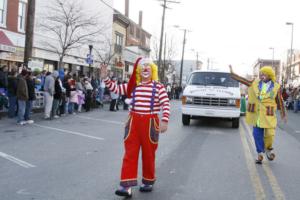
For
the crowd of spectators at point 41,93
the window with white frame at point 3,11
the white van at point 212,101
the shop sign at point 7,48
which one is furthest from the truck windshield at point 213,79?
the window with white frame at point 3,11

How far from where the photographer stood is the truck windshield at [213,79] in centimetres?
1470

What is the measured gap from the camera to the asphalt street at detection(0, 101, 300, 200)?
5711mm

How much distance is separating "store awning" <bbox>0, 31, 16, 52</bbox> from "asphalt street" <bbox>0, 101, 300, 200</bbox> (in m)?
11.0

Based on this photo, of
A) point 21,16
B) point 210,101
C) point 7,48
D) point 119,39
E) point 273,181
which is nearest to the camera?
point 273,181

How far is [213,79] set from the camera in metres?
14.8

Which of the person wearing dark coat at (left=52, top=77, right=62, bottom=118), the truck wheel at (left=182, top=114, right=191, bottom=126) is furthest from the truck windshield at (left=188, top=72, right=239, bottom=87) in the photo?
the person wearing dark coat at (left=52, top=77, right=62, bottom=118)

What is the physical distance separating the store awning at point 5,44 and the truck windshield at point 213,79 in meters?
11.8

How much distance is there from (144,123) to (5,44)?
19.0 m

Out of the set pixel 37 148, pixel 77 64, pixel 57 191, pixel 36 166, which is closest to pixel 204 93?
pixel 37 148

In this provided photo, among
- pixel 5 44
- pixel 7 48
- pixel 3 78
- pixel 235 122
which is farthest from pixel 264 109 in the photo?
pixel 5 44

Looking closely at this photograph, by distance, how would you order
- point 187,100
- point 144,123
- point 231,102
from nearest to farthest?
point 144,123
point 231,102
point 187,100

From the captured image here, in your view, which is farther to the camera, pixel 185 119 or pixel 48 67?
pixel 48 67

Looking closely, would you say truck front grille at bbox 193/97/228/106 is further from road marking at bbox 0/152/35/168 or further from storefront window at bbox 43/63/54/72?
storefront window at bbox 43/63/54/72

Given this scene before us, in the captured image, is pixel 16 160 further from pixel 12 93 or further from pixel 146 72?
pixel 12 93
